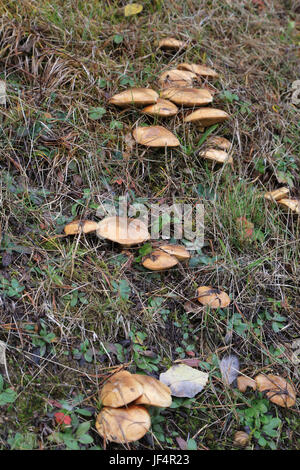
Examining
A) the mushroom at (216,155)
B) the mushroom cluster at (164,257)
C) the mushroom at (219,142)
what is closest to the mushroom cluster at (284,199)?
the mushroom at (216,155)

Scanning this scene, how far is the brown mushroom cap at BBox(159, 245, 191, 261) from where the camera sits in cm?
303

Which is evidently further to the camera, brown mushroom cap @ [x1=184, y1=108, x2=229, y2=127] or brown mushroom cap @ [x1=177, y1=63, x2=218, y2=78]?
brown mushroom cap @ [x1=177, y1=63, x2=218, y2=78]

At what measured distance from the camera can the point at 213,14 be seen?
15.3ft

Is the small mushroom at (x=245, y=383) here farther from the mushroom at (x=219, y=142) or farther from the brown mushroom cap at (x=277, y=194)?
the mushroom at (x=219, y=142)

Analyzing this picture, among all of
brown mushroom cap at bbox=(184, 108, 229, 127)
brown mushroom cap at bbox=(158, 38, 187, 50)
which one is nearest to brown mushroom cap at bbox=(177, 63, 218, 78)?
brown mushroom cap at bbox=(158, 38, 187, 50)

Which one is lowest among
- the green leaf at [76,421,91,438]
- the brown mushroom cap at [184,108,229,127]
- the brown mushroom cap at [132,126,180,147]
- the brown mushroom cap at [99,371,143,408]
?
the green leaf at [76,421,91,438]

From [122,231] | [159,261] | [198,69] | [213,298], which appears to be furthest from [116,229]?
[198,69]

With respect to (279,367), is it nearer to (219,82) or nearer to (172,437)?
(172,437)

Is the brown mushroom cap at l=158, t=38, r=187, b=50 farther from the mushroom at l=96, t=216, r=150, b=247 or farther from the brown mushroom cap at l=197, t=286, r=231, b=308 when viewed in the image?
the brown mushroom cap at l=197, t=286, r=231, b=308

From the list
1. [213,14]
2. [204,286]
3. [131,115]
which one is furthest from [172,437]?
[213,14]

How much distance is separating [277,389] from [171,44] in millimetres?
3009

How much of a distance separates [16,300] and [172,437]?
1147 mm

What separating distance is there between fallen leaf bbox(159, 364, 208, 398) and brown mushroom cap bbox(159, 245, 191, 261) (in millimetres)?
712

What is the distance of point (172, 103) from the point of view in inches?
146
